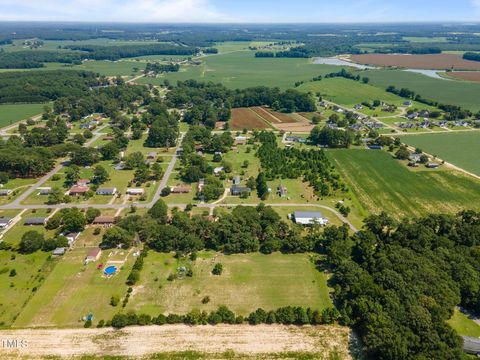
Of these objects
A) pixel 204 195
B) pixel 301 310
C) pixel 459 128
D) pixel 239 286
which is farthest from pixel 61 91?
pixel 459 128

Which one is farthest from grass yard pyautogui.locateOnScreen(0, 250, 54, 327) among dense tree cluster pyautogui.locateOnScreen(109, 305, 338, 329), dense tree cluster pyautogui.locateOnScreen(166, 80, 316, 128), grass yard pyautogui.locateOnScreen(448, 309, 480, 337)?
dense tree cluster pyautogui.locateOnScreen(166, 80, 316, 128)

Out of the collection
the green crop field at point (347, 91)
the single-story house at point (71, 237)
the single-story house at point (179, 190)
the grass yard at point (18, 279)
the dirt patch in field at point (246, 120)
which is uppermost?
the green crop field at point (347, 91)

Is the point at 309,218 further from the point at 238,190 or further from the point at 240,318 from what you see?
the point at 240,318

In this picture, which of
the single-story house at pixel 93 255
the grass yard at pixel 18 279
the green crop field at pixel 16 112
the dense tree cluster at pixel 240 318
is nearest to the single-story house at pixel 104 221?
the single-story house at pixel 93 255

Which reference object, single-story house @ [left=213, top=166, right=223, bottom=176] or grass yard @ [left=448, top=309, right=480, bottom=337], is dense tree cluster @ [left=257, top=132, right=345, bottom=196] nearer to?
single-story house @ [left=213, top=166, right=223, bottom=176]

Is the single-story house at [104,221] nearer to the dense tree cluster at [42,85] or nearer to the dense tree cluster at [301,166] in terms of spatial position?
the dense tree cluster at [301,166]

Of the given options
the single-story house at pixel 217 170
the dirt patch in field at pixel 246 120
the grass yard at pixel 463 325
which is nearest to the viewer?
the grass yard at pixel 463 325
